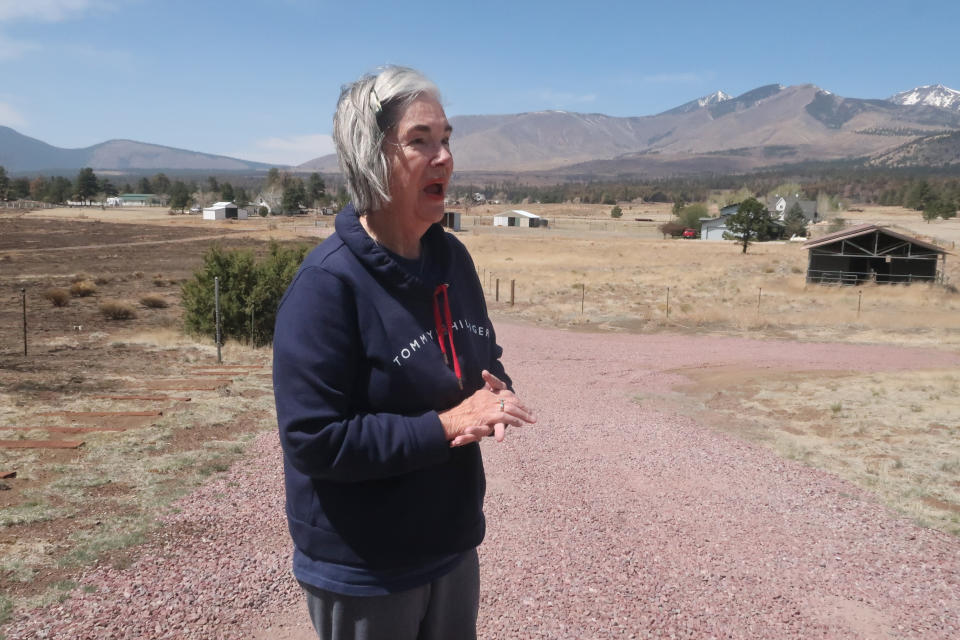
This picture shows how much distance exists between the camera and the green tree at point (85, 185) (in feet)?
438

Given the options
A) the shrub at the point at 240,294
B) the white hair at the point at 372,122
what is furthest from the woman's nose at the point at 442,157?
the shrub at the point at 240,294

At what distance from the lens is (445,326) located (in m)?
1.86

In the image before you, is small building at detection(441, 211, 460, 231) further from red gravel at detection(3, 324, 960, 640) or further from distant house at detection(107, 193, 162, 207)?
distant house at detection(107, 193, 162, 207)

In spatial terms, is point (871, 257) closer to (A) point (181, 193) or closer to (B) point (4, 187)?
(A) point (181, 193)

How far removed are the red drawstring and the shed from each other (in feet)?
104

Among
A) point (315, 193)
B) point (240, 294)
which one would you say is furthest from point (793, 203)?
point (240, 294)

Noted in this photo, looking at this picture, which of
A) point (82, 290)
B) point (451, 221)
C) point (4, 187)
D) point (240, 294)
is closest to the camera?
point (240, 294)

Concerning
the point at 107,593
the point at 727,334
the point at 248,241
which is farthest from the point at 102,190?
the point at 107,593

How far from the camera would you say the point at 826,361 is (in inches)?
626

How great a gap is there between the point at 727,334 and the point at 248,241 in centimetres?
4619

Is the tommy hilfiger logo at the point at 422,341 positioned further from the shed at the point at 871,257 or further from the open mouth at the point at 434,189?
the shed at the point at 871,257

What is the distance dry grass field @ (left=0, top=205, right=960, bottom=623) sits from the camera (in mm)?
5410

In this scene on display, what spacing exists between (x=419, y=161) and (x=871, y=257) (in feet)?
107

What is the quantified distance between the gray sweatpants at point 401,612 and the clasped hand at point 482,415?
41 centimetres
